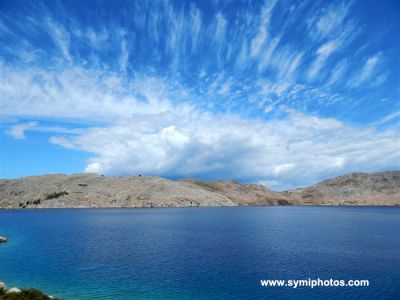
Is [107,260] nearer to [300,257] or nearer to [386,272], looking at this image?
[300,257]

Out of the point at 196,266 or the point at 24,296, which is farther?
the point at 196,266

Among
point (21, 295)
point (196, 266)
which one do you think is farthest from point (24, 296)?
point (196, 266)

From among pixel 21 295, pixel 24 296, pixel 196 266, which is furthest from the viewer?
pixel 196 266

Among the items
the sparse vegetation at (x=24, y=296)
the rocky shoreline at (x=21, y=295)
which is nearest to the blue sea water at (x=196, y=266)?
the rocky shoreline at (x=21, y=295)

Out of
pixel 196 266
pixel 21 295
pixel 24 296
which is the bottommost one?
pixel 24 296

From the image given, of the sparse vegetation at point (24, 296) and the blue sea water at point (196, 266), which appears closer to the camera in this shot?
the sparse vegetation at point (24, 296)

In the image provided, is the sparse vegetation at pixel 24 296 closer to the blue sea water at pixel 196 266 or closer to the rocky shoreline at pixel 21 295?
the rocky shoreline at pixel 21 295

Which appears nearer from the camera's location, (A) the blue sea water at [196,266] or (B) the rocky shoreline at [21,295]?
(B) the rocky shoreline at [21,295]

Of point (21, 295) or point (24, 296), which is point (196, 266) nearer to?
point (24, 296)

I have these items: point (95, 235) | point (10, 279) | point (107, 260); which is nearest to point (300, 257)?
point (107, 260)

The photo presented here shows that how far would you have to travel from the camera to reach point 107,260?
63812mm

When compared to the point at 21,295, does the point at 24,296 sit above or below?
below

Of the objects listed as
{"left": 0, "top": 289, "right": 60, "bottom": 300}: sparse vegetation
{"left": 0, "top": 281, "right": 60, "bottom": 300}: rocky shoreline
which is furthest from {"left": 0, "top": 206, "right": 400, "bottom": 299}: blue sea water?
{"left": 0, "top": 289, "right": 60, "bottom": 300}: sparse vegetation

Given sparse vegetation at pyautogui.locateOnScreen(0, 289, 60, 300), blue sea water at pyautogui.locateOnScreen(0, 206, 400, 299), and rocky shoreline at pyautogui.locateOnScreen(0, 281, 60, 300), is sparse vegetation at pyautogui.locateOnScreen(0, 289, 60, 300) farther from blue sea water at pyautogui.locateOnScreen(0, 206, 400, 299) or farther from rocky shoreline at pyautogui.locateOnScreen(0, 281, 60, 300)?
blue sea water at pyautogui.locateOnScreen(0, 206, 400, 299)
